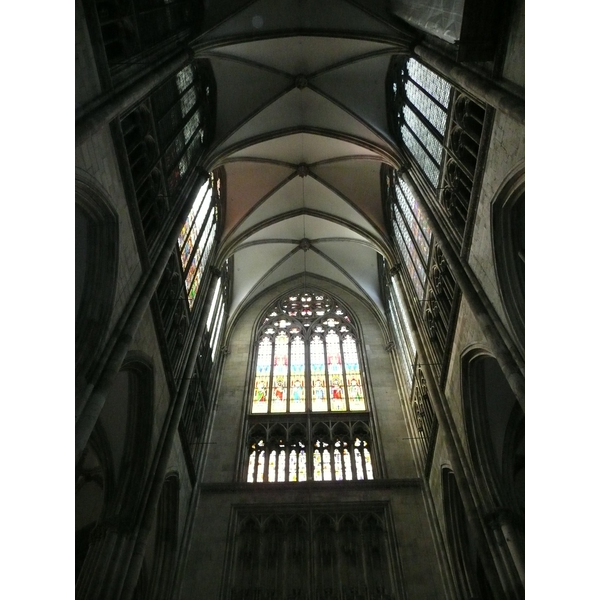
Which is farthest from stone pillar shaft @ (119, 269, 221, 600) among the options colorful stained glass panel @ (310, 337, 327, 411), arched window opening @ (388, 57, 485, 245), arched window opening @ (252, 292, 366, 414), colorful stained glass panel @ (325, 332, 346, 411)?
arched window opening @ (388, 57, 485, 245)

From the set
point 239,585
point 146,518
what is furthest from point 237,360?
point 146,518

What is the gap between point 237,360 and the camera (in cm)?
1891

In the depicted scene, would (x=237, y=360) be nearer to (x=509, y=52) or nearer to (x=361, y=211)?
(x=361, y=211)

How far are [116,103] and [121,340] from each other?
145 inches

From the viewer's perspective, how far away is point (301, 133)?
16.3 m

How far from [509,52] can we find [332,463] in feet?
37.7

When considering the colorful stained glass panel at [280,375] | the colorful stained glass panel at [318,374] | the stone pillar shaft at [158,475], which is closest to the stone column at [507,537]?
the stone pillar shaft at [158,475]

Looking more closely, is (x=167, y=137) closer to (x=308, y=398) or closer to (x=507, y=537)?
(x=308, y=398)

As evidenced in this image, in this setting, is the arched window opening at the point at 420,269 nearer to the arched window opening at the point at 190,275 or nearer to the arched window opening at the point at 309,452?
the arched window opening at the point at 309,452

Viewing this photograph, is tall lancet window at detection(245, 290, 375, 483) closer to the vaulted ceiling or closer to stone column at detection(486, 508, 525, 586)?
the vaulted ceiling

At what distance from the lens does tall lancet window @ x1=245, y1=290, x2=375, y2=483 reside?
49.6 feet

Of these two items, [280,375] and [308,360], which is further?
[308,360]

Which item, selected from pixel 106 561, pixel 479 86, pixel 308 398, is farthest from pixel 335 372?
pixel 479 86

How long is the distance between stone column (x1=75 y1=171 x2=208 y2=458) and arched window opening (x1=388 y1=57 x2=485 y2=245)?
19.3 ft
